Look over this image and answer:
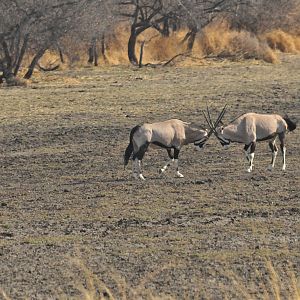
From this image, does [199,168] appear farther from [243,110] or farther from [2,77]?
[2,77]

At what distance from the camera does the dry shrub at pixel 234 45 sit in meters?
37.8

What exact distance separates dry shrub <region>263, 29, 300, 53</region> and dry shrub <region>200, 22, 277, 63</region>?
7.80 feet

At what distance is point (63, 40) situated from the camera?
110 ft

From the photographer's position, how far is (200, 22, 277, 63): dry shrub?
3775 centimetres

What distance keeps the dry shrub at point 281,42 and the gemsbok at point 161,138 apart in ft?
96.6

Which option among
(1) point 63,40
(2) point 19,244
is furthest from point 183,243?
(1) point 63,40

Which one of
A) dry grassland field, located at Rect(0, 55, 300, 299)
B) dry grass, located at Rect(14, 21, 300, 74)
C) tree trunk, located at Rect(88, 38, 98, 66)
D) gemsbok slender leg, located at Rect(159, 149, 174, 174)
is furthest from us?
dry grass, located at Rect(14, 21, 300, 74)

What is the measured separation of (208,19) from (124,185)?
28229 mm

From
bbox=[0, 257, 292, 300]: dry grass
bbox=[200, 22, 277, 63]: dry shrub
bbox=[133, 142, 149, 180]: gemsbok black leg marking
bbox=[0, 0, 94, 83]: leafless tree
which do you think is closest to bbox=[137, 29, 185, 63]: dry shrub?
bbox=[200, 22, 277, 63]: dry shrub

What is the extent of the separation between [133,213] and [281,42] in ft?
109

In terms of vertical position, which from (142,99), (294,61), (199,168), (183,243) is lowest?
(294,61)

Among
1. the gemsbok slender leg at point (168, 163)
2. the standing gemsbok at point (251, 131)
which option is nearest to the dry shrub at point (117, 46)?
the standing gemsbok at point (251, 131)

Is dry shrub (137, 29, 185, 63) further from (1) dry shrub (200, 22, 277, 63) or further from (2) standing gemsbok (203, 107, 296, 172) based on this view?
(2) standing gemsbok (203, 107, 296, 172)

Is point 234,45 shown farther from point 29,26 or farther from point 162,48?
point 29,26
